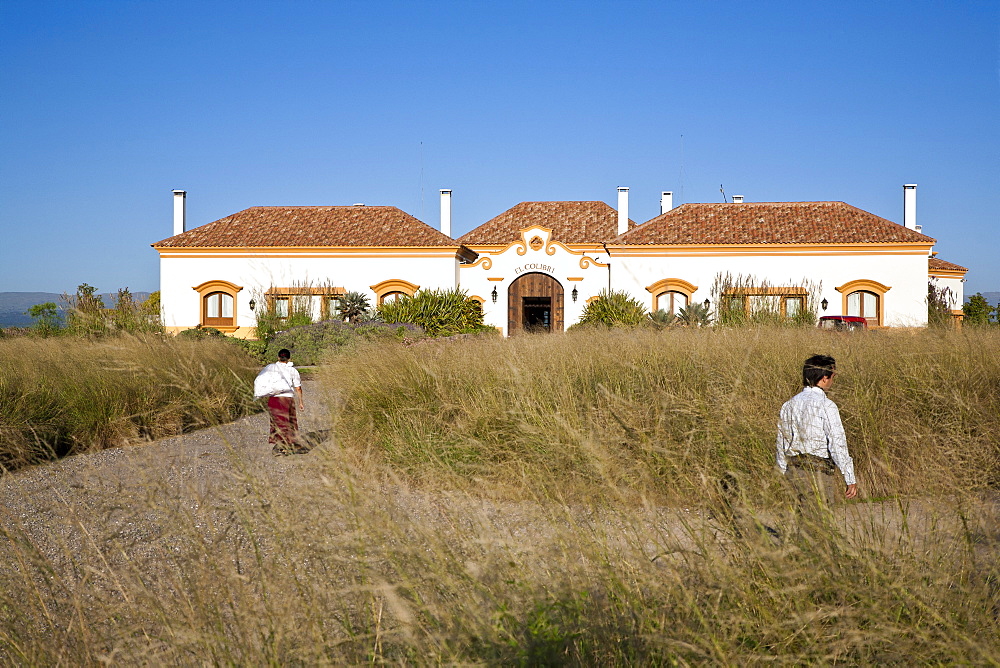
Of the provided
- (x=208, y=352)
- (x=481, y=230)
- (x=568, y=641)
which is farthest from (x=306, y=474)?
(x=481, y=230)

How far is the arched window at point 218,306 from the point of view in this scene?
94.6 feet

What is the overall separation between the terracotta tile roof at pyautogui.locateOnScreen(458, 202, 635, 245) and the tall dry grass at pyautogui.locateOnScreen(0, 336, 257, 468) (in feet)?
83.1

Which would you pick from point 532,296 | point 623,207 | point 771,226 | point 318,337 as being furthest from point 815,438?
point 623,207

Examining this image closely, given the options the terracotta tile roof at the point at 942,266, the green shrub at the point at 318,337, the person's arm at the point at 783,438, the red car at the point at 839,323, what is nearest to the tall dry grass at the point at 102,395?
the person's arm at the point at 783,438

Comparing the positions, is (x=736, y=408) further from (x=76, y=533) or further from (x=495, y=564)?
(x=76, y=533)

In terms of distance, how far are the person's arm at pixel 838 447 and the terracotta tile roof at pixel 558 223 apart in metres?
28.8

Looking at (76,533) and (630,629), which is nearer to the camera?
(630,629)

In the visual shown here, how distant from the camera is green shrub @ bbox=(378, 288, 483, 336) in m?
22.8

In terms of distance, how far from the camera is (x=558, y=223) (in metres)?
34.8

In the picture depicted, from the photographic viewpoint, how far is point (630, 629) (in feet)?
7.55

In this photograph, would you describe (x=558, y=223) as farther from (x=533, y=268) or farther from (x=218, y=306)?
(x=218, y=306)

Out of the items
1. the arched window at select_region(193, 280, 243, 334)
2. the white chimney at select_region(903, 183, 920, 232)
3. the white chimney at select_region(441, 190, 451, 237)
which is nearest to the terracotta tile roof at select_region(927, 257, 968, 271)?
the white chimney at select_region(903, 183, 920, 232)

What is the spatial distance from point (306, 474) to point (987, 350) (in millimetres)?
6096

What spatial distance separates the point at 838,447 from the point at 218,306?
27726 mm
